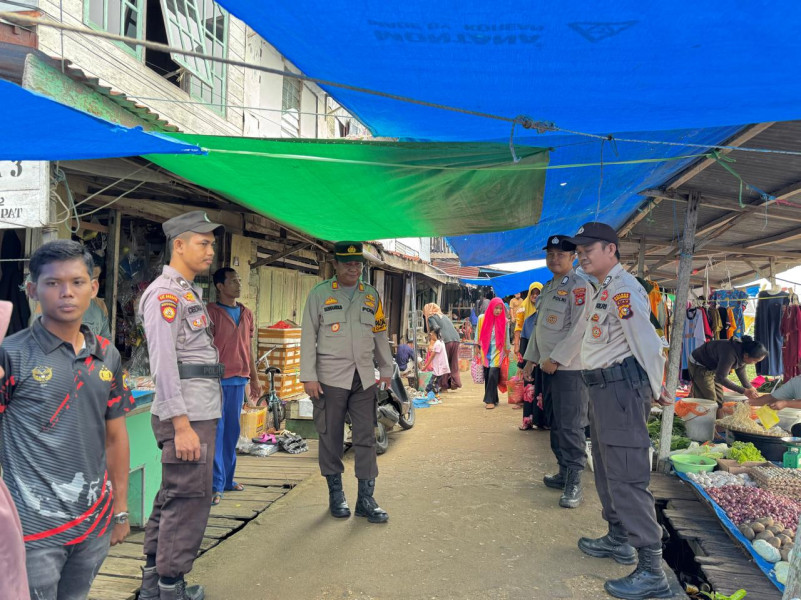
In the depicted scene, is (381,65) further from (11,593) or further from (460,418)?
(460,418)

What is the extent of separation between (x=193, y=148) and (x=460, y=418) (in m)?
6.74

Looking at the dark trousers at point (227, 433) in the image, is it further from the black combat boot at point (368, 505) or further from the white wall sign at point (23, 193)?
the white wall sign at point (23, 193)

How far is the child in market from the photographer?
37.1 ft

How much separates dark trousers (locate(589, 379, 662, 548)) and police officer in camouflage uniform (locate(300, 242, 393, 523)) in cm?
170

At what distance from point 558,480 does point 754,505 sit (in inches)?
59.7


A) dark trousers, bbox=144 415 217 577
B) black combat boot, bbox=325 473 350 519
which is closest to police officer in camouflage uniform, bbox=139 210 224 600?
dark trousers, bbox=144 415 217 577

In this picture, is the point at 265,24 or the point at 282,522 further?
the point at 282,522

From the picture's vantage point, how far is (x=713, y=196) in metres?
5.80

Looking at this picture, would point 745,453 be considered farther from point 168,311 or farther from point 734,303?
point 734,303

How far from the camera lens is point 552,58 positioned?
2359 millimetres

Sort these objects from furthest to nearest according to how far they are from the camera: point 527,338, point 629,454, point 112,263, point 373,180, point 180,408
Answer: point 527,338, point 112,263, point 373,180, point 629,454, point 180,408

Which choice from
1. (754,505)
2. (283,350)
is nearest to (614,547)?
(754,505)

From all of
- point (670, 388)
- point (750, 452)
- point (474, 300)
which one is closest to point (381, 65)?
point (670, 388)

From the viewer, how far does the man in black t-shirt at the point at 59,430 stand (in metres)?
1.79
